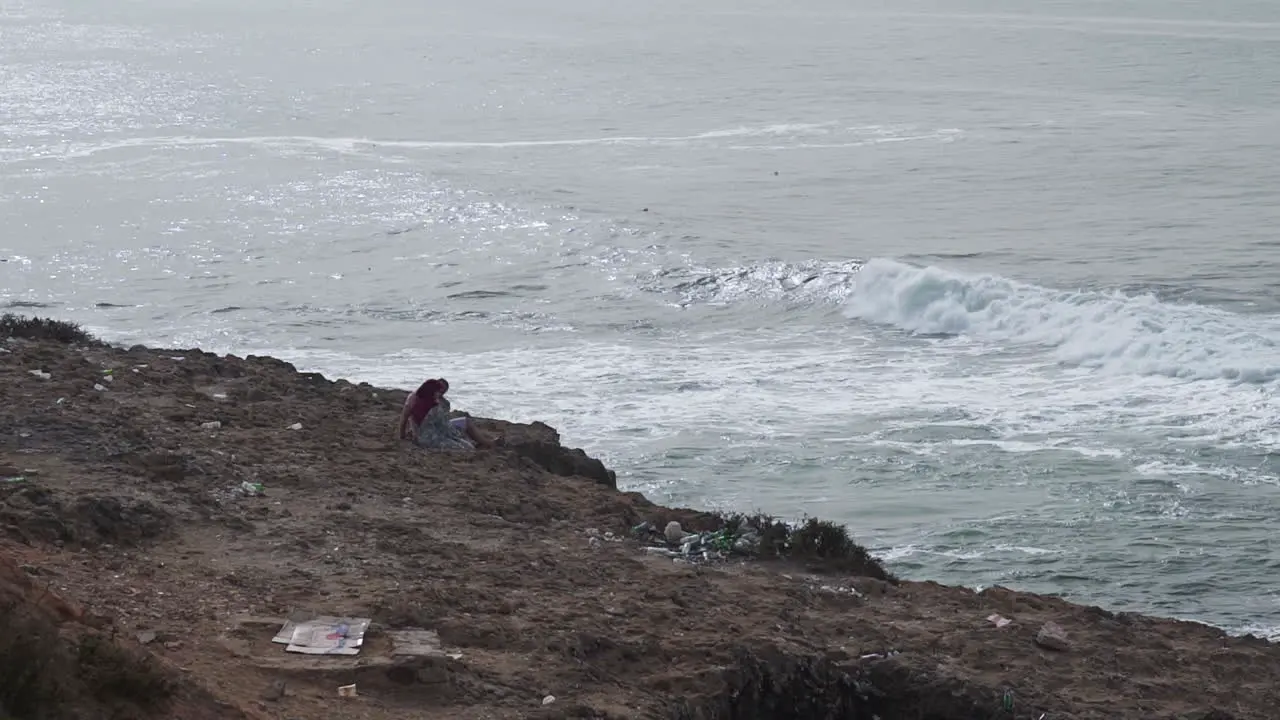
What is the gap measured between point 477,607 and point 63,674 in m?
2.98

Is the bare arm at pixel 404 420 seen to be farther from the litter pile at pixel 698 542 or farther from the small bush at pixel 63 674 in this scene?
the small bush at pixel 63 674

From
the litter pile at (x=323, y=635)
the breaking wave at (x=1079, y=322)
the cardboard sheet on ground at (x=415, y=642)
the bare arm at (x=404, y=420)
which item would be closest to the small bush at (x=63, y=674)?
the litter pile at (x=323, y=635)

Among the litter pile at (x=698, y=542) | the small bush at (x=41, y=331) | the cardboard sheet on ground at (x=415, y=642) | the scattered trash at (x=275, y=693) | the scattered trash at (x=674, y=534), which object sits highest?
the small bush at (x=41, y=331)

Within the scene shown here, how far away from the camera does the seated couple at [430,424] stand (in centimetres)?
1211

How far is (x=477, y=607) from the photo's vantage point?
8227 millimetres

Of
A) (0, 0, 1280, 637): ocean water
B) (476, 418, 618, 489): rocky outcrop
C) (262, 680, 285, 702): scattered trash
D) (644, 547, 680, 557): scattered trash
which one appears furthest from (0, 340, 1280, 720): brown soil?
(0, 0, 1280, 637): ocean water

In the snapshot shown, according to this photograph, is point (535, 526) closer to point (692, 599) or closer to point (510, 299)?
point (692, 599)

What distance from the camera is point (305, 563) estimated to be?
28.5ft

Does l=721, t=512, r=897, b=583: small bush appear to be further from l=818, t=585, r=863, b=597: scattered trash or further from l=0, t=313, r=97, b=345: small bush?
l=0, t=313, r=97, b=345: small bush

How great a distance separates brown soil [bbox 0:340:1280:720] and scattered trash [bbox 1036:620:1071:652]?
2.5 inches

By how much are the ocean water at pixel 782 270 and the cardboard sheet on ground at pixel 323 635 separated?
642 cm

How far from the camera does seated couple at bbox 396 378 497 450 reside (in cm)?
1211

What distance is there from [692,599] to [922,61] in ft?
216

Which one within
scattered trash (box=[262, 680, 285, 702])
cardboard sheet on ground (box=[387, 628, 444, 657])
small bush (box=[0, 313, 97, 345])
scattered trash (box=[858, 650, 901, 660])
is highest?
small bush (box=[0, 313, 97, 345])
